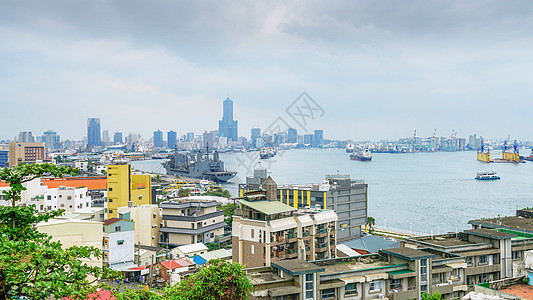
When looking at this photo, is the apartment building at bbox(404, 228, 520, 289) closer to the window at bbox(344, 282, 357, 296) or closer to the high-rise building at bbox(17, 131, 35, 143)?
the window at bbox(344, 282, 357, 296)

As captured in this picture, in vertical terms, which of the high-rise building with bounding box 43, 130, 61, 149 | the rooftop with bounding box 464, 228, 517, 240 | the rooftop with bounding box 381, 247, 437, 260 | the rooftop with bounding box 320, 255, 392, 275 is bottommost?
the rooftop with bounding box 320, 255, 392, 275

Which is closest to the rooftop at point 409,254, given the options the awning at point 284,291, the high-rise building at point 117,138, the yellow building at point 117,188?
the awning at point 284,291

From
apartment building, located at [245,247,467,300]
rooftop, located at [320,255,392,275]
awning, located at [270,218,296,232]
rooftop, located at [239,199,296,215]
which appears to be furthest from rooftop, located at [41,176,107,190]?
rooftop, located at [320,255,392,275]

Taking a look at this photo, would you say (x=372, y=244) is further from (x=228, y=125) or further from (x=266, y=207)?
(x=228, y=125)

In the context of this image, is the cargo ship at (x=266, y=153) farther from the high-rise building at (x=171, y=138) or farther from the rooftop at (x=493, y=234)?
the high-rise building at (x=171, y=138)

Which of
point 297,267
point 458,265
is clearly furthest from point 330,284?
point 458,265

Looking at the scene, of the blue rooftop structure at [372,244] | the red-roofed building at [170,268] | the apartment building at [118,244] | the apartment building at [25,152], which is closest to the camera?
the red-roofed building at [170,268]
